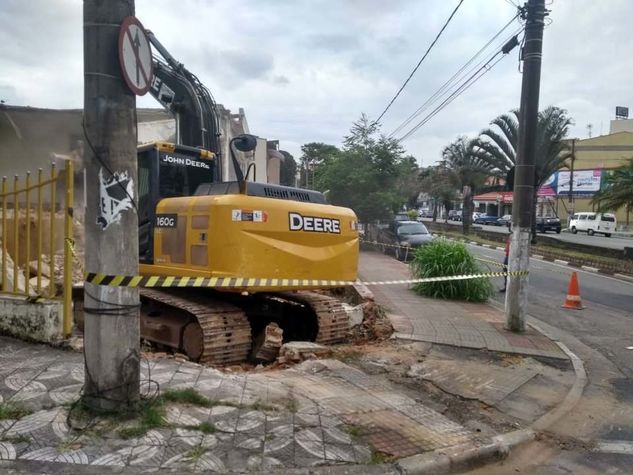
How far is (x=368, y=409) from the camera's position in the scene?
504 centimetres

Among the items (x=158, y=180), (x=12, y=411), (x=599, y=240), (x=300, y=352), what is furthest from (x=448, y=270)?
(x=599, y=240)

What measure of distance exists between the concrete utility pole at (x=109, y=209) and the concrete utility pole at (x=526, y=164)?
6.39m

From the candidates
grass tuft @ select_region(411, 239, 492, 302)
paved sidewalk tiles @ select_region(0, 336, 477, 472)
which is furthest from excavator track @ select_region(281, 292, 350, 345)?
grass tuft @ select_region(411, 239, 492, 302)

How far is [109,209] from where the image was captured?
14.0ft

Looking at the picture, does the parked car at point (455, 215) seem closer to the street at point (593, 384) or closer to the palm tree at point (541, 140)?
the palm tree at point (541, 140)

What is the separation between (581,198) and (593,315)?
190 feet

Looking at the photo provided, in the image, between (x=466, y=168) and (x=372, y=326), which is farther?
(x=466, y=168)

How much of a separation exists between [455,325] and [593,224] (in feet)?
137

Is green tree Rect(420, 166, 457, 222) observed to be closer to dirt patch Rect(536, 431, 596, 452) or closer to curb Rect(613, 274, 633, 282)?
curb Rect(613, 274, 633, 282)

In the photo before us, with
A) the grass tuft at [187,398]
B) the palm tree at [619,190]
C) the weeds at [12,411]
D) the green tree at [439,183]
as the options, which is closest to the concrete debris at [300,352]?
the grass tuft at [187,398]

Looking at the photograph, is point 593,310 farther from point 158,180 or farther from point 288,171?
point 288,171

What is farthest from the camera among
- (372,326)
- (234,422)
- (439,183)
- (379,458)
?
(439,183)

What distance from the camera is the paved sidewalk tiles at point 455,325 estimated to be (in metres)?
7.96

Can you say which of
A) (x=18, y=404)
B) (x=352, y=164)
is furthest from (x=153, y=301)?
(x=352, y=164)
